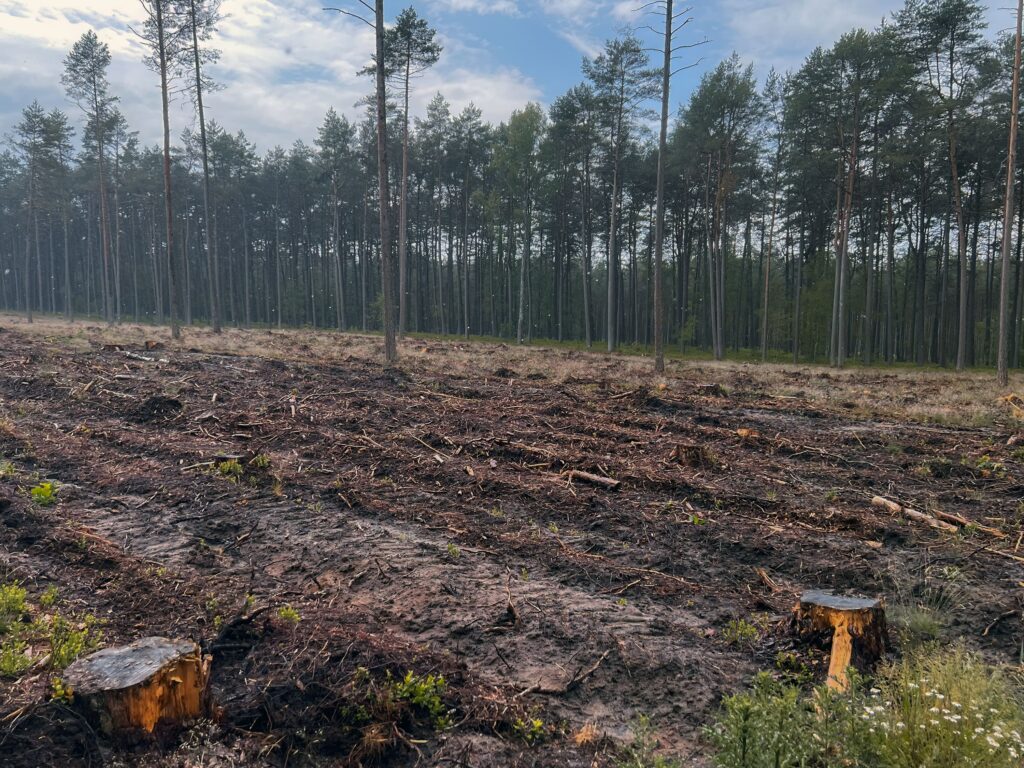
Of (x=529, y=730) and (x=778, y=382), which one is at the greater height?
(x=778, y=382)

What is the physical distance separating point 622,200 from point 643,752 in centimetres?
4024

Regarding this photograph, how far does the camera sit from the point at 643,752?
2855 mm

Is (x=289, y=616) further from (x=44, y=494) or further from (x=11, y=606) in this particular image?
(x=44, y=494)

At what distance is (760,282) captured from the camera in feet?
159

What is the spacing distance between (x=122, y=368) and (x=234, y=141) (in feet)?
134

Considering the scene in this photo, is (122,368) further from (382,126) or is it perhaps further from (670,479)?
(670,479)

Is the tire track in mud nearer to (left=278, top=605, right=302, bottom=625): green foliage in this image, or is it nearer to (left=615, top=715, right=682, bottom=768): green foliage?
(left=615, top=715, right=682, bottom=768): green foliage

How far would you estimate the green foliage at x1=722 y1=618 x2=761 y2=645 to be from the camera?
381 centimetres

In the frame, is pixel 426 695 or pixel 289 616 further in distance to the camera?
pixel 289 616

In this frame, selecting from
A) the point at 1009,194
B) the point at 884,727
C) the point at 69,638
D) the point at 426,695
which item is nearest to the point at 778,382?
the point at 1009,194

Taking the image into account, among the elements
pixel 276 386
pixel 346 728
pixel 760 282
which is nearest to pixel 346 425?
pixel 276 386

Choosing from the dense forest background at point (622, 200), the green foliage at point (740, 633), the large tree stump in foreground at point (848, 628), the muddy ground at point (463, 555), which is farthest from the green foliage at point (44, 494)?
the dense forest background at point (622, 200)

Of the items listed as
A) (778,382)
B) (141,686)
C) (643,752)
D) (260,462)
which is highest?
(778,382)

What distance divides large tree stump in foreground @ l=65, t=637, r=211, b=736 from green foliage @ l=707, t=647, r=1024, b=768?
2311mm
